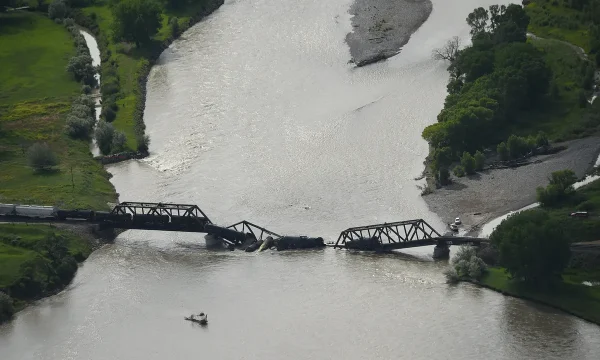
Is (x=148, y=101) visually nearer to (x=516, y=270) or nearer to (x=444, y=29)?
(x=444, y=29)

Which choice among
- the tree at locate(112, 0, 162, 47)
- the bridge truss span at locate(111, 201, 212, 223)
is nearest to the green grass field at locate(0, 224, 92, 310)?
the bridge truss span at locate(111, 201, 212, 223)

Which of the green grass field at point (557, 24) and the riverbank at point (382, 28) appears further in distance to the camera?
the riverbank at point (382, 28)

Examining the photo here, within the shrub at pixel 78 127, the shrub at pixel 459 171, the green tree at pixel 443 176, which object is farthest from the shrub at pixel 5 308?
the shrub at pixel 459 171

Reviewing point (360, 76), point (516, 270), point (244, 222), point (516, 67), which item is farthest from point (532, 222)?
point (360, 76)

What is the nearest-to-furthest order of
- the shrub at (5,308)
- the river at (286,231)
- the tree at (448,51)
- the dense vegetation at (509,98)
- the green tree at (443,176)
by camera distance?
1. the river at (286,231)
2. the shrub at (5,308)
3. the green tree at (443,176)
4. the dense vegetation at (509,98)
5. the tree at (448,51)

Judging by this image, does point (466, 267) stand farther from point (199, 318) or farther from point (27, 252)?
point (27, 252)

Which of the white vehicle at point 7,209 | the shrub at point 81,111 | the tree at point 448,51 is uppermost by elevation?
the tree at point 448,51

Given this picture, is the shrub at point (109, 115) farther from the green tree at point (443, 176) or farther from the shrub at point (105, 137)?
the green tree at point (443, 176)
